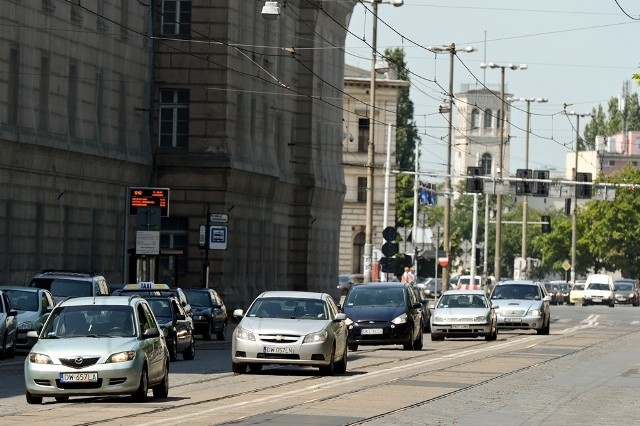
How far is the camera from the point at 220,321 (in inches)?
2099

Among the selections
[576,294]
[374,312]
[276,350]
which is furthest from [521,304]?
[576,294]

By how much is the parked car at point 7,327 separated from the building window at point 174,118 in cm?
3081

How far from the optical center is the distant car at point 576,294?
398 ft

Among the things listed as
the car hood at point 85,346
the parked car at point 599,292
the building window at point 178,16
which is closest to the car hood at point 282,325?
the car hood at point 85,346

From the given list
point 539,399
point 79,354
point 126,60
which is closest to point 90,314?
point 79,354

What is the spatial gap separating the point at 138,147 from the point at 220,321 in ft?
50.6

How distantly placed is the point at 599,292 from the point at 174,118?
52.2 m

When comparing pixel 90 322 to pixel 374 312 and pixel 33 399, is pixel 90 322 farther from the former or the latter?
pixel 374 312

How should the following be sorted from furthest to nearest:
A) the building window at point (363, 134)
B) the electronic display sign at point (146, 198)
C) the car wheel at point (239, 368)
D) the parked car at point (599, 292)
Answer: the building window at point (363, 134) → the parked car at point (599, 292) → the electronic display sign at point (146, 198) → the car wheel at point (239, 368)

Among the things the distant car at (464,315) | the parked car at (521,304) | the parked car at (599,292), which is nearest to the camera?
the distant car at (464,315)

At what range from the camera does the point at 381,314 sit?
4459cm

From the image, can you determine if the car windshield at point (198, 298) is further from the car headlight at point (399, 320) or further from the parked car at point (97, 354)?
the parked car at point (97, 354)

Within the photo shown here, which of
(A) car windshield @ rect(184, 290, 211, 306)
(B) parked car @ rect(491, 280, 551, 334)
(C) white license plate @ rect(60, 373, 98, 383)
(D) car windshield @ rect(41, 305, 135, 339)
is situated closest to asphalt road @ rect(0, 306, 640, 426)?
(C) white license plate @ rect(60, 373, 98, 383)

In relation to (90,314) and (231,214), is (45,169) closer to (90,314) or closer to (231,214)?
(231,214)
